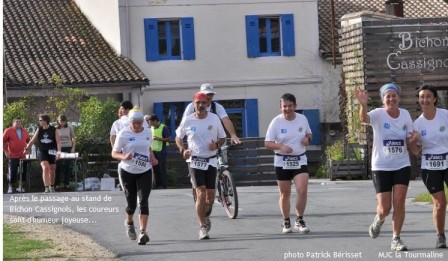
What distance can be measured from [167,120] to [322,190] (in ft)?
A: 65.8

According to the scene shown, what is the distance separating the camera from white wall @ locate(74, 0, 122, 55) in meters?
47.2

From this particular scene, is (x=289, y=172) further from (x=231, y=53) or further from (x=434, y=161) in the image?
(x=231, y=53)

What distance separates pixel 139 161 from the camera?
16.0 meters

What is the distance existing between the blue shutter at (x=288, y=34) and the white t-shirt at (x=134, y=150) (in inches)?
1252

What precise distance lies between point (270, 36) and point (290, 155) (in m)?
31.5

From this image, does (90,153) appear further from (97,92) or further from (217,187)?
(217,187)

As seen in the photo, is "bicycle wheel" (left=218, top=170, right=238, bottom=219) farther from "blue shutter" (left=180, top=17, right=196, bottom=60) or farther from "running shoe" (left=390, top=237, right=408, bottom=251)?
"blue shutter" (left=180, top=17, right=196, bottom=60)

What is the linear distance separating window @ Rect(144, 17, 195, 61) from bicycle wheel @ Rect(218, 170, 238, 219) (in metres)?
28.3

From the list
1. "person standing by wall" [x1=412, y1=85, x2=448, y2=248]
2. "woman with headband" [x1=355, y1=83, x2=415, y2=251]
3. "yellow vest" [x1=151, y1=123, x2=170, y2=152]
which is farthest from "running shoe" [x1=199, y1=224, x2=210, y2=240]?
"yellow vest" [x1=151, y1=123, x2=170, y2=152]

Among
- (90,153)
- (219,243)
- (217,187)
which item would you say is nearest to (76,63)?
(90,153)

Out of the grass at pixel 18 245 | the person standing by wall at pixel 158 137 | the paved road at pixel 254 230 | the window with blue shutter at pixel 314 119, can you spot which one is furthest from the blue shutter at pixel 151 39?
the grass at pixel 18 245

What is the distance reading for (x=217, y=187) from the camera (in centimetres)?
1864

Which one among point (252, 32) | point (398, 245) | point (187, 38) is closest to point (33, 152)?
point (187, 38)

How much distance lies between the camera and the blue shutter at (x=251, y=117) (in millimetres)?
47188
